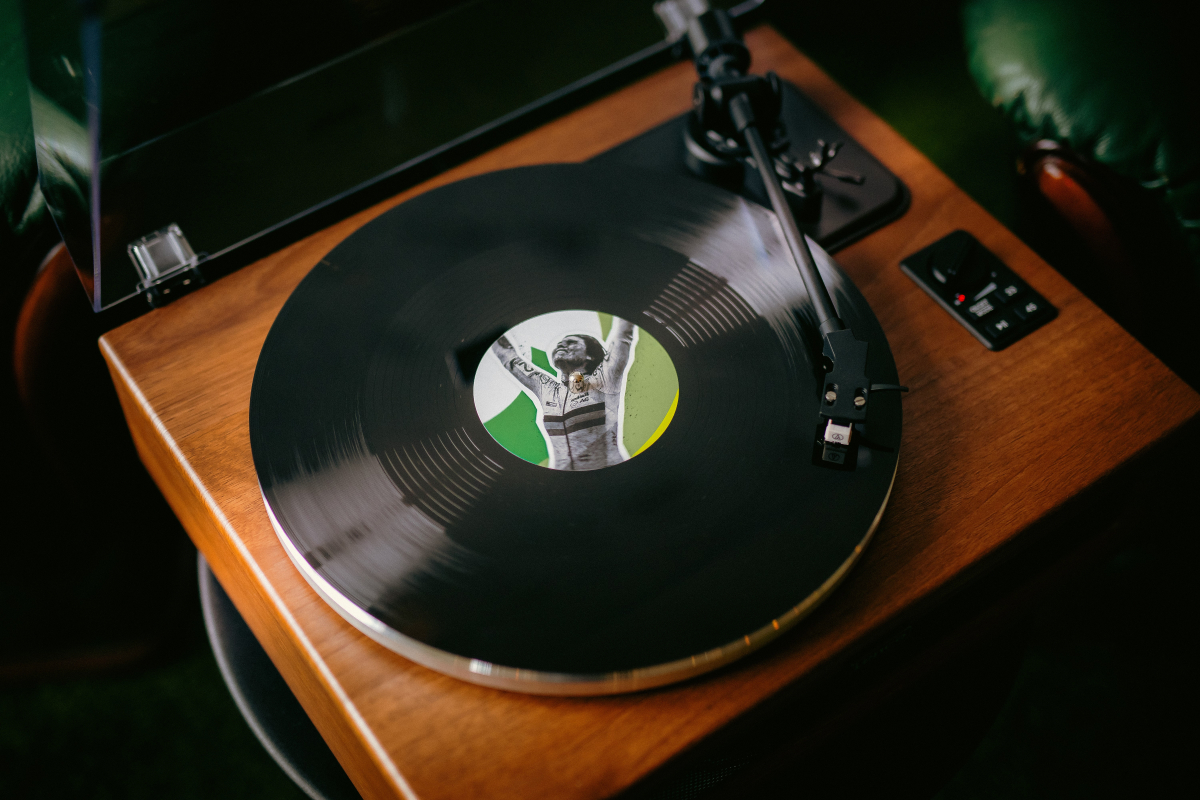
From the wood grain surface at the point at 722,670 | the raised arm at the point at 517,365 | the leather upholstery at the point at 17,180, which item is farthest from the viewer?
the leather upholstery at the point at 17,180

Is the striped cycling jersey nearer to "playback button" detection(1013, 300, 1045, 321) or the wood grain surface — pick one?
the wood grain surface

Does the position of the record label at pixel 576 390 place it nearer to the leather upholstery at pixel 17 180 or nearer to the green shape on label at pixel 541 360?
the green shape on label at pixel 541 360

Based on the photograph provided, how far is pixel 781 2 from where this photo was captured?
5.40 feet

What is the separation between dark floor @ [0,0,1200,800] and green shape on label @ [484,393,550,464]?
76 centimetres

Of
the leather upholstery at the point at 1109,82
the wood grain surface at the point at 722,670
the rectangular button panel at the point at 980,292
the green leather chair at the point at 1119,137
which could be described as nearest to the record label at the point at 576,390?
the wood grain surface at the point at 722,670

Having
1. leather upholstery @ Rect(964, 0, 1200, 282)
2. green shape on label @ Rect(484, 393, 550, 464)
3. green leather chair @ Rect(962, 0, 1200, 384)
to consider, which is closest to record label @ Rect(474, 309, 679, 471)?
green shape on label @ Rect(484, 393, 550, 464)

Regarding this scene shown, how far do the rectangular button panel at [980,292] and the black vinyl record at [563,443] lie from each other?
4.9 inches

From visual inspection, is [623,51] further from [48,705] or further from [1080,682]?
[48,705]

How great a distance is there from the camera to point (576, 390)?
0.72 metres

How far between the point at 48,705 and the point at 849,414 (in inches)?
48.3

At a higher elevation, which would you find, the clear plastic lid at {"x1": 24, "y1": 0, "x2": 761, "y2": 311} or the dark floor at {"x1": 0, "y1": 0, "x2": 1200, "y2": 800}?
the clear plastic lid at {"x1": 24, "y1": 0, "x2": 761, "y2": 311}

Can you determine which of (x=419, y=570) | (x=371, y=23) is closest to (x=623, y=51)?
(x=371, y=23)

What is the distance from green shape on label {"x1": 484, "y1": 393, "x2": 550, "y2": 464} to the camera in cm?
67

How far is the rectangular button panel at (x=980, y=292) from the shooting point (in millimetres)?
787
